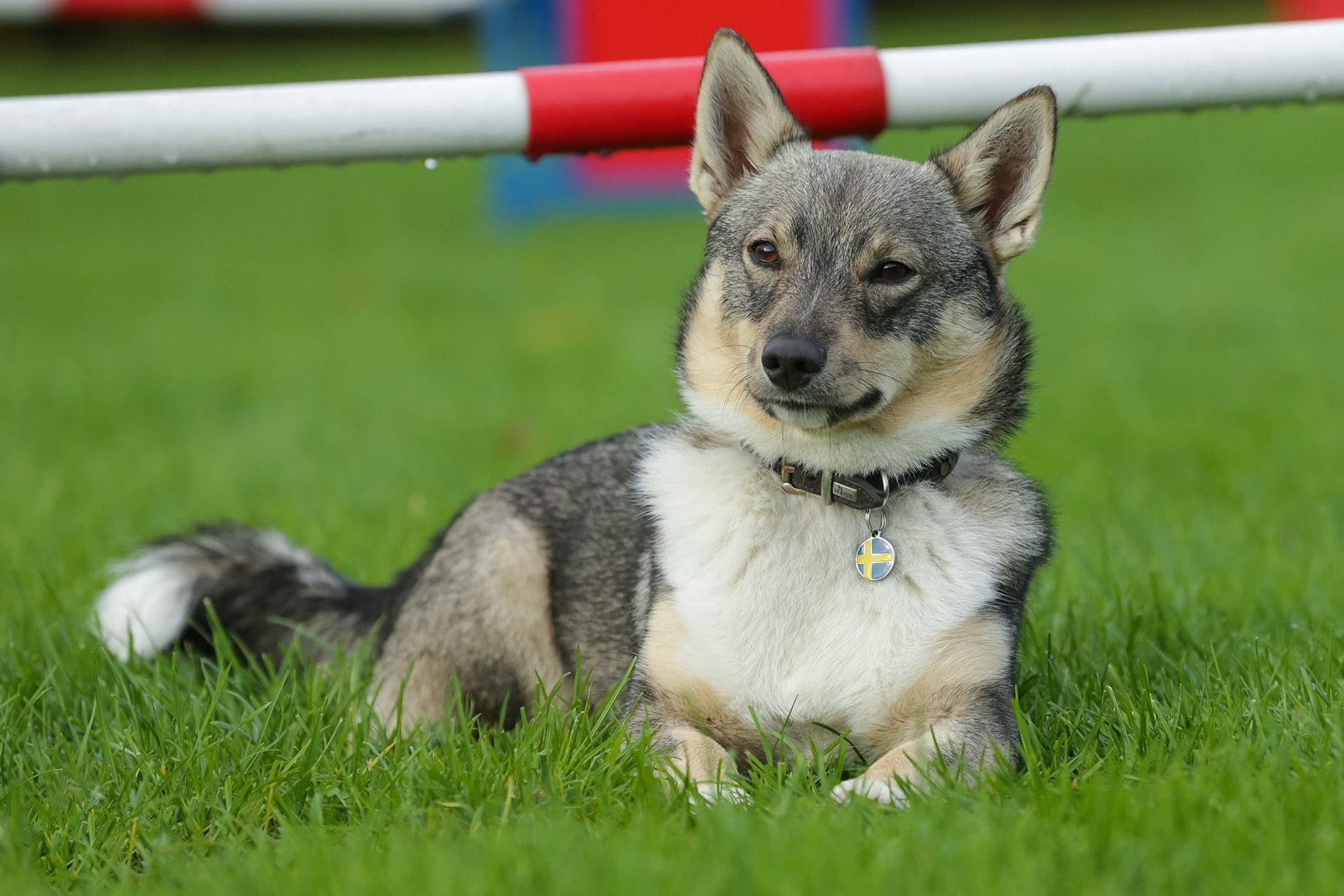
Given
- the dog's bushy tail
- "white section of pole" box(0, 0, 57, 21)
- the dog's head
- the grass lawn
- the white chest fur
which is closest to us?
the grass lawn

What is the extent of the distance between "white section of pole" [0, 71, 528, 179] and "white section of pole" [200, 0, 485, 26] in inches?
371

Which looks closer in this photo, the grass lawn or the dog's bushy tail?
the grass lawn

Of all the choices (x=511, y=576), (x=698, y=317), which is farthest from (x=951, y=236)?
(x=511, y=576)

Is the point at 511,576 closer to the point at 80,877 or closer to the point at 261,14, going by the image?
the point at 80,877

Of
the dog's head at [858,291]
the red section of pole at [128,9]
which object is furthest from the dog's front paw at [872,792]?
the red section of pole at [128,9]

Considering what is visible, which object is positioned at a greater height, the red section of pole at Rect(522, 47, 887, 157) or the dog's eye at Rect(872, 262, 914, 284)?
the red section of pole at Rect(522, 47, 887, 157)

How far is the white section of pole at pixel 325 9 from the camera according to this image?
12.2m

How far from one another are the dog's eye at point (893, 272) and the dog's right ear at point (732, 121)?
19.4 inches

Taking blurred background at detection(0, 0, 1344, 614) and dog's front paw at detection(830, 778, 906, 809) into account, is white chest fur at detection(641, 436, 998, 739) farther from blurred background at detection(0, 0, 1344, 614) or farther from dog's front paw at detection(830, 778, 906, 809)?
blurred background at detection(0, 0, 1344, 614)

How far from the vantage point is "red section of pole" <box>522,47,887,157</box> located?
3402 millimetres

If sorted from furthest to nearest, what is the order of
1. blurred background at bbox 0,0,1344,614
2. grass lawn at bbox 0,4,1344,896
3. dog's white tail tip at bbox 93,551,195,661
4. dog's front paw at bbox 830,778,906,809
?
blurred background at bbox 0,0,1344,614, dog's white tail tip at bbox 93,551,195,661, dog's front paw at bbox 830,778,906,809, grass lawn at bbox 0,4,1344,896

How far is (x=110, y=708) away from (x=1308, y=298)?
791 cm

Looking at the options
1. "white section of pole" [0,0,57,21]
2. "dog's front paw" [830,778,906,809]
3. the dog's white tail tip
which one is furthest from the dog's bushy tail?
"white section of pole" [0,0,57,21]

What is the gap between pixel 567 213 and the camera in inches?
552
